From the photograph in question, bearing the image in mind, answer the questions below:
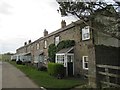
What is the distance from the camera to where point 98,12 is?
14.5m

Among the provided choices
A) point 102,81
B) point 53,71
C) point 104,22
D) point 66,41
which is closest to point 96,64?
point 102,81

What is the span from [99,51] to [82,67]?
9860 millimetres

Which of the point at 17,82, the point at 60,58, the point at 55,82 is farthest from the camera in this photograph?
the point at 60,58

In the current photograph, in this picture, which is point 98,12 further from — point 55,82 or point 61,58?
point 61,58

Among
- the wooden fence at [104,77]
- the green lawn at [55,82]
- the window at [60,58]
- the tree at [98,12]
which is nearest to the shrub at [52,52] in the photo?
the window at [60,58]

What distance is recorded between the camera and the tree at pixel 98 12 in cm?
1395

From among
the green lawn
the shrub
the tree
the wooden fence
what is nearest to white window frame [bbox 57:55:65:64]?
the shrub

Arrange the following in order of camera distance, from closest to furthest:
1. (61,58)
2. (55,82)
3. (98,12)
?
(98,12), (55,82), (61,58)

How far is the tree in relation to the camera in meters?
14.0

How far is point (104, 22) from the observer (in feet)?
51.9

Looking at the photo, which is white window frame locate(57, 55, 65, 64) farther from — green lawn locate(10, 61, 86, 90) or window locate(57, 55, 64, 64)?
green lawn locate(10, 61, 86, 90)

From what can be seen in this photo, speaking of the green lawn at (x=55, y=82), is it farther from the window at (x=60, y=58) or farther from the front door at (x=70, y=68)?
the window at (x=60, y=58)

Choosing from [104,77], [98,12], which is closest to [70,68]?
[104,77]

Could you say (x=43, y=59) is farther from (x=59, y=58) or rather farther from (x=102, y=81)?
(x=102, y=81)
